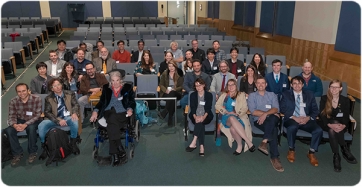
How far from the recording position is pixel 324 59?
646 centimetres

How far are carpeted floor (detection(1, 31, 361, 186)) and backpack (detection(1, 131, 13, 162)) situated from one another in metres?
0.09

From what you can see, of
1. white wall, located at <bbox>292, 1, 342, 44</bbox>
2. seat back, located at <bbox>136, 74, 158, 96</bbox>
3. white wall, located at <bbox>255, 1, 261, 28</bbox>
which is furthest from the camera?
white wall, located at <bbox>255, 1, 261, 28</bbox>

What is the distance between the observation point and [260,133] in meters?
3.34

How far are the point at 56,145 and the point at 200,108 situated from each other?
1863 millimetres

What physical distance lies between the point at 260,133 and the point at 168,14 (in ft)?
67.0

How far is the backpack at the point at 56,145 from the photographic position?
10.3ft

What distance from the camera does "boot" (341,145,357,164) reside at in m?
3.22

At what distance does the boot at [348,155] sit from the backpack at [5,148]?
162 inches

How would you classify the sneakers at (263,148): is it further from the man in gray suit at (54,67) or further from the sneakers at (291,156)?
the man in gray suit at (54,67)

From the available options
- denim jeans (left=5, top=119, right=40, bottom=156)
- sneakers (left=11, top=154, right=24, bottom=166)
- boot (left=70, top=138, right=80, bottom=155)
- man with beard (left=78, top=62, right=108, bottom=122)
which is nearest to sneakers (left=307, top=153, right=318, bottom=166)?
boot (left=70, top=138, right=80, bottom=155)

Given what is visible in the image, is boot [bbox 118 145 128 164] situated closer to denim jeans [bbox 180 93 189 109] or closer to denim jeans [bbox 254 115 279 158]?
denim jeans [bbox 180 93 189 109]

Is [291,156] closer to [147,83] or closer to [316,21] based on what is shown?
[147,83]

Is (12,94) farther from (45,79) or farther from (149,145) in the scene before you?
(149,145)

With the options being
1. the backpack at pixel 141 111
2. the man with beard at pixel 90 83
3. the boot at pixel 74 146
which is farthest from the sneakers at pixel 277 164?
the man with beard at pixel 90 83
